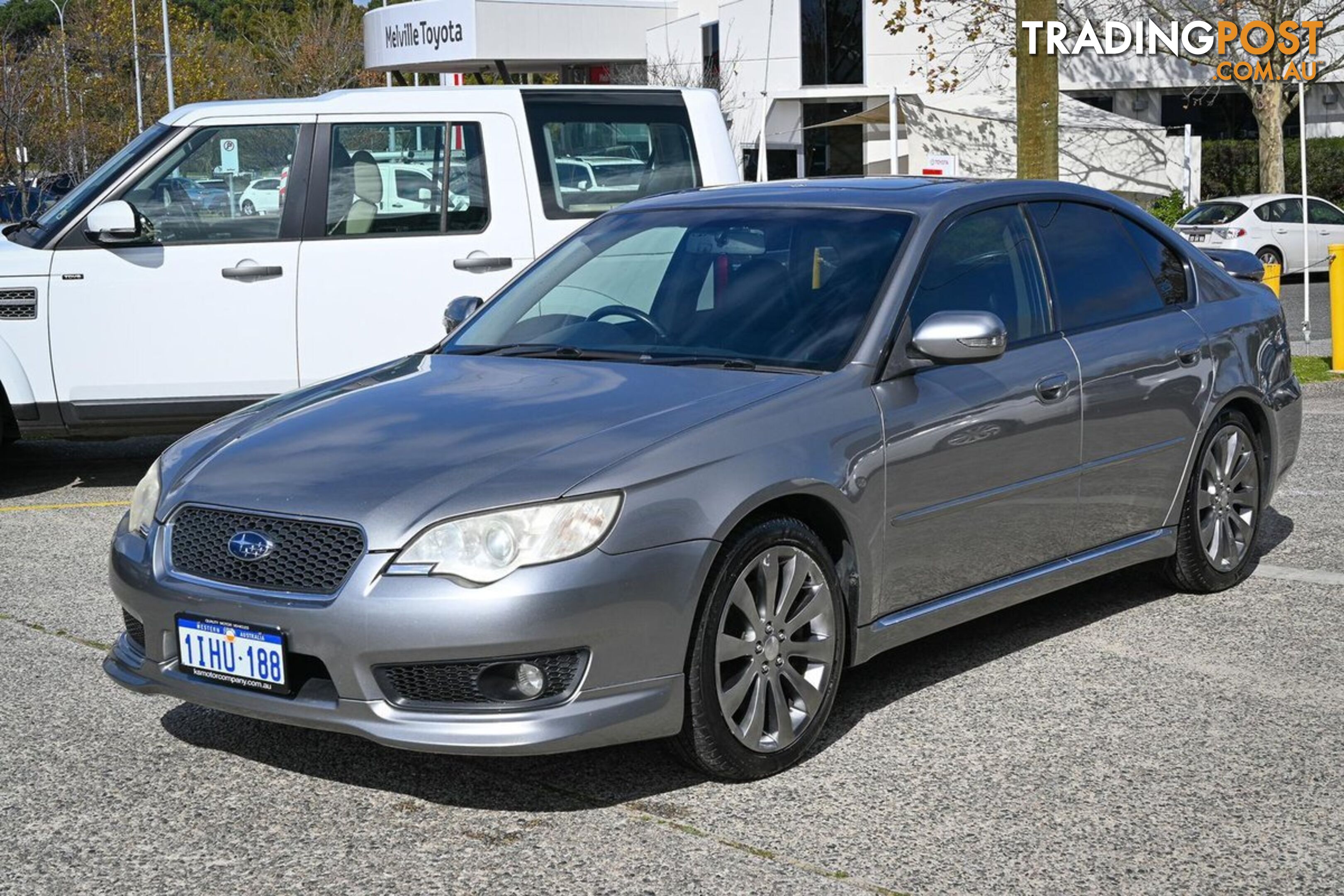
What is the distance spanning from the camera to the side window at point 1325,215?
27.8 meters

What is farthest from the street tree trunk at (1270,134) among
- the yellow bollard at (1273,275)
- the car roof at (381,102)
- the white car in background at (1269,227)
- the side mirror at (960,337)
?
the side mirror at (960,337)

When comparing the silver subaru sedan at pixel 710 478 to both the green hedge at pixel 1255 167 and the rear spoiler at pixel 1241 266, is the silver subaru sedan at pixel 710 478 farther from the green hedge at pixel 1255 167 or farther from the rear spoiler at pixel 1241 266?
the green hedge at pixel 1255 167

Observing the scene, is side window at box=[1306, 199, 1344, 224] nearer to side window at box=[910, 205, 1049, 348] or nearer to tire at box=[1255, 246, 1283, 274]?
tire at box=[1255, 246, 1283, 274]

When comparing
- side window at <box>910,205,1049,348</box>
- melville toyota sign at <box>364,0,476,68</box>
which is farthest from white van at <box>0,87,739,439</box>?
melville toyota sign at <box>364,0,476,68</box>

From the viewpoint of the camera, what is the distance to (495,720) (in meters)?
4.23

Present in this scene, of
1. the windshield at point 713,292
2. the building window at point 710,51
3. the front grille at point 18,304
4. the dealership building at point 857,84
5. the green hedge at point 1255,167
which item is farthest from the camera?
the building window at point 710,51

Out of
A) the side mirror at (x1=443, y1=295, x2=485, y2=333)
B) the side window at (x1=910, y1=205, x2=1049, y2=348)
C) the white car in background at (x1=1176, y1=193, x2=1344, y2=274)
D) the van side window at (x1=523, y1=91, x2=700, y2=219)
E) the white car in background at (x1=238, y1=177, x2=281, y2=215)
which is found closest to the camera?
the side window at (x1=910, y1=205, x2=1049, y2=348)

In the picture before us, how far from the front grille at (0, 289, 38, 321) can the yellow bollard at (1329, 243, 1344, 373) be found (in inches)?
376

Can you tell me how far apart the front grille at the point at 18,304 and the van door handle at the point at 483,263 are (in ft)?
7.11

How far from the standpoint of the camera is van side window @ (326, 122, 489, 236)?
9.30 metres

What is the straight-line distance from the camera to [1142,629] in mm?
6344

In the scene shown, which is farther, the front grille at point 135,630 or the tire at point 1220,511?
the tire at point 1220,511

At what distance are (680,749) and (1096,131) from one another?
3531 cm

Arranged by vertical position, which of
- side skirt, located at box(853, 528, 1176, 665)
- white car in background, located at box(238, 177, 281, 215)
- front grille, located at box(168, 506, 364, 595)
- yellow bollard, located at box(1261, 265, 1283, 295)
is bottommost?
side skirt, located at box(853, 528, 1176, 665)
